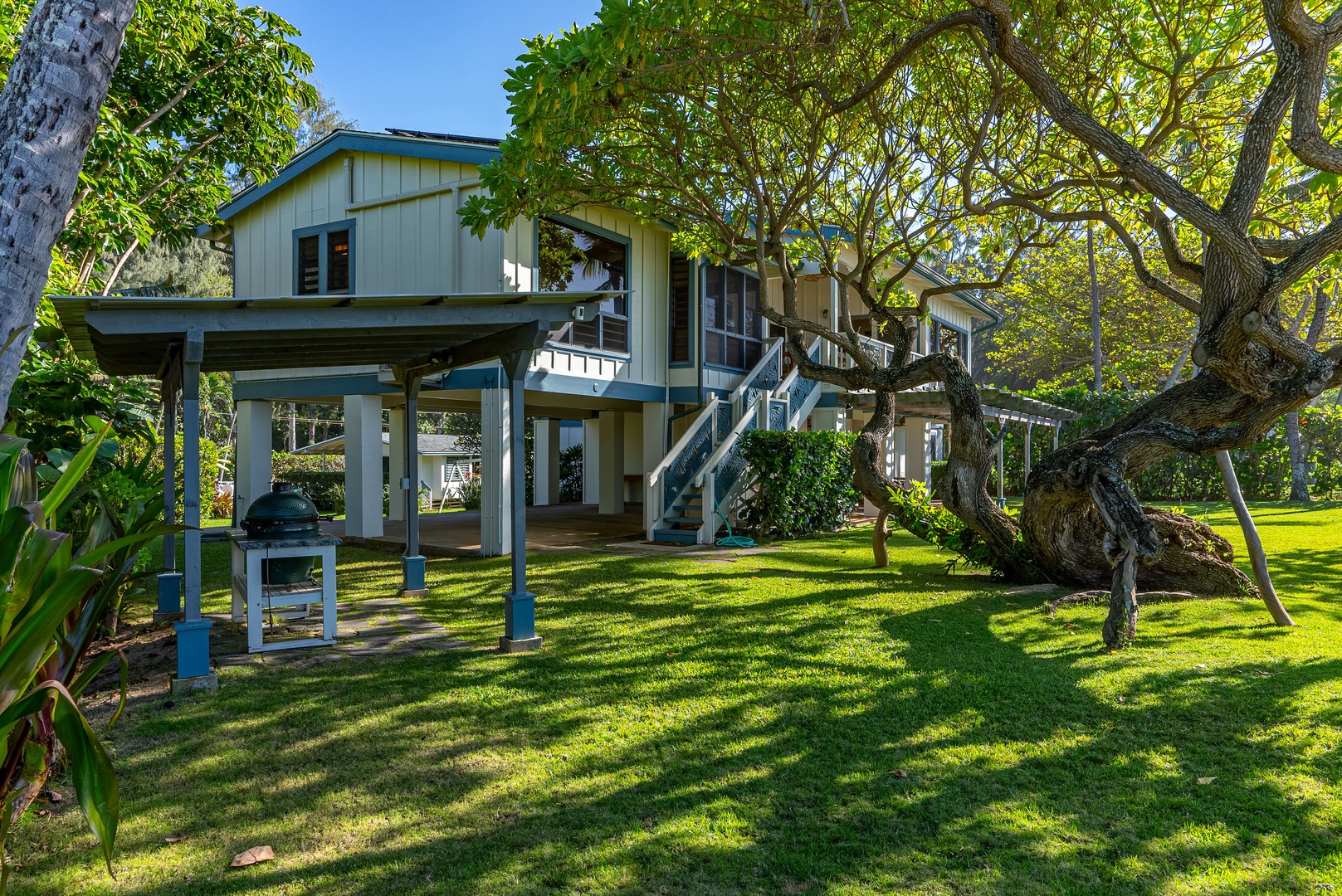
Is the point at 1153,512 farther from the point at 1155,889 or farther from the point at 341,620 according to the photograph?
the point at 341,620

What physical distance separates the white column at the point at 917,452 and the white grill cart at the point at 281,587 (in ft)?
53.6

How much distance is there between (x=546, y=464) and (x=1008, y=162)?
50.8 feet

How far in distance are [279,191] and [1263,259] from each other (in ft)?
47.1

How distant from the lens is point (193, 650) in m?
5.70

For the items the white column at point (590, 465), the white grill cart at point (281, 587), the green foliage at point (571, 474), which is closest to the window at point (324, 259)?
the white grill cart at point (281, 587)

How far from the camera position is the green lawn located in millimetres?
3342

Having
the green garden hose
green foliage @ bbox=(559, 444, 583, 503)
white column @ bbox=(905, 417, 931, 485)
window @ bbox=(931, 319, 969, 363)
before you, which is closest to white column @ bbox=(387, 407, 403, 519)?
the green garden hose

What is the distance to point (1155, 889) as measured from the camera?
10.4 ft

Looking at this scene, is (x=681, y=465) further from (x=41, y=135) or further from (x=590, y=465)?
(x=41, y=135)

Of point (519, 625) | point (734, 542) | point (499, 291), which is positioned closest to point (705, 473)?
point (734, 542)

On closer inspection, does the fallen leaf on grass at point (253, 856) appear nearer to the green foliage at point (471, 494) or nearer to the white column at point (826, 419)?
the white column at point (826, 419)

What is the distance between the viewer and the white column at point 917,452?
68.3ft

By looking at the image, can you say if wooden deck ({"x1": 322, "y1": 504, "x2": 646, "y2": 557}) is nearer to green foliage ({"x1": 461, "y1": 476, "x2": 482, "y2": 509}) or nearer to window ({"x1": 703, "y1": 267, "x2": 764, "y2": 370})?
window ({"x1": 703, "y1": 267, "x2": 764, "y2": 370})

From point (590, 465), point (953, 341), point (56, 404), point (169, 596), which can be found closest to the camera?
point (56, 404)
